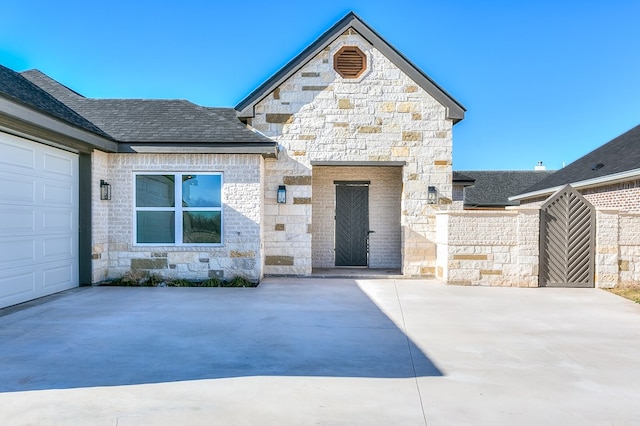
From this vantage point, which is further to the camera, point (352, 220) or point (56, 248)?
point (352, 220)

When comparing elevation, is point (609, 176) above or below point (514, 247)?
above

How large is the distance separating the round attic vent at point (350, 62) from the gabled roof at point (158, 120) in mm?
2759

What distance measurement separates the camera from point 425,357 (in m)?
4.58

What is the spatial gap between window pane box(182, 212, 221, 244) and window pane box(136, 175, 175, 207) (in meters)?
0.60

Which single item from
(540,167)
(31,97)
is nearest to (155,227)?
(31,97)

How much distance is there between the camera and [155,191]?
9922 mm

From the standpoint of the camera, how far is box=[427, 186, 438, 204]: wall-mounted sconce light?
10.5 metres

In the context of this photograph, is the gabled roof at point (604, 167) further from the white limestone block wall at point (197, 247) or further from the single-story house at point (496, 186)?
the white limestone block wall at point (197, 247)

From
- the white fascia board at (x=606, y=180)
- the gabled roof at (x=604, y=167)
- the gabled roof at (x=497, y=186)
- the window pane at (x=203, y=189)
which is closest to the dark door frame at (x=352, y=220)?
the window pane at (x=203, y=189)

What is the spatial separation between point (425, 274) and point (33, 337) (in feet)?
28.2

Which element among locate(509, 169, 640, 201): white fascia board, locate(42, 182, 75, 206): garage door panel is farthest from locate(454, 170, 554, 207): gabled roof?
locate(42, 182, 75, 206): garage door panel

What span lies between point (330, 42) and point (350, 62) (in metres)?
0.74

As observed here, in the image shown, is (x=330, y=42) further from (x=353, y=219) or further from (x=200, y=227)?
(x=200, y=227)

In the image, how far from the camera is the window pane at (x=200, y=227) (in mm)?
9859
